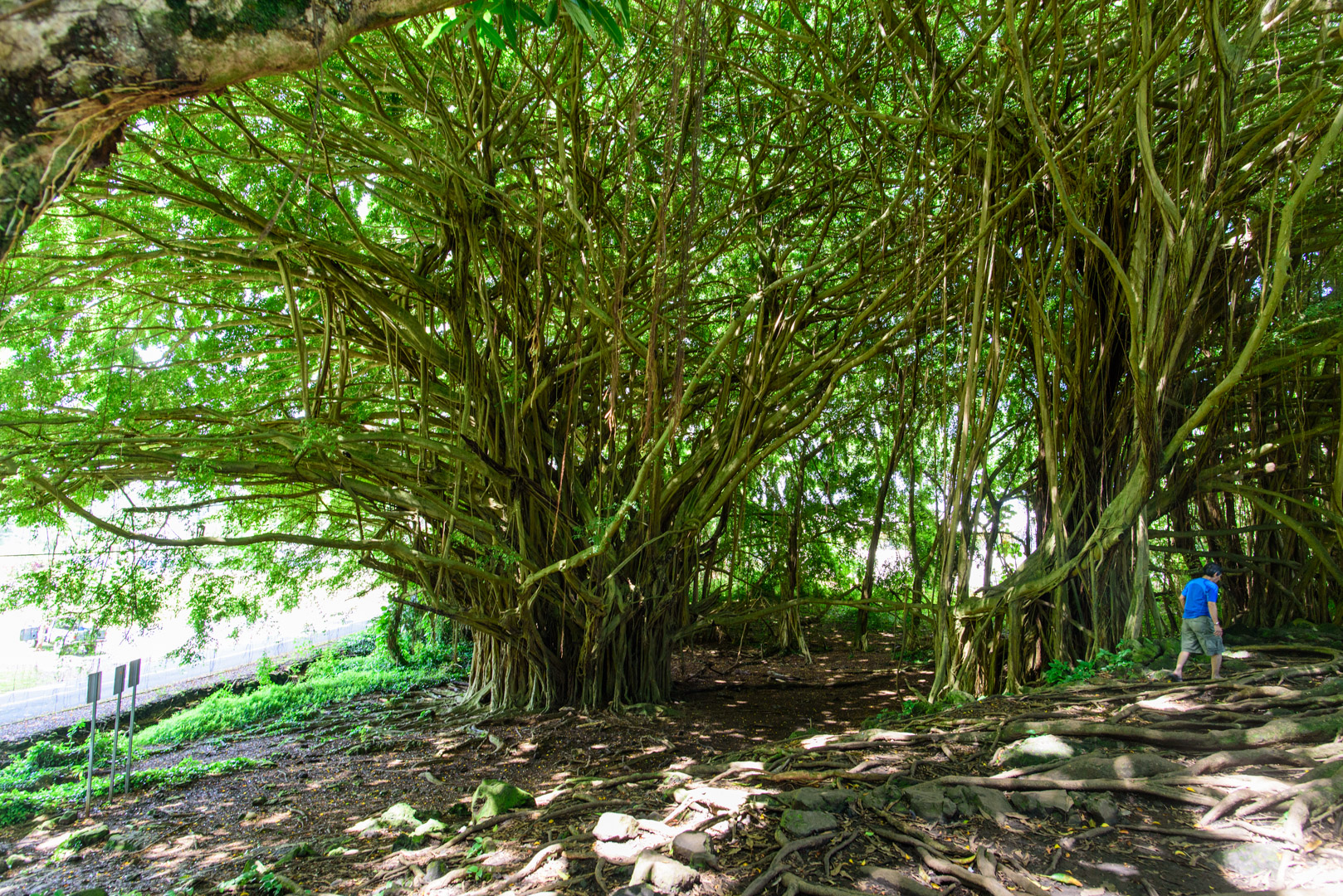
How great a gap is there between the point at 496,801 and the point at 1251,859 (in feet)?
7.72

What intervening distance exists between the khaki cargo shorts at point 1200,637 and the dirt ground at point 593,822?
0.69 meters

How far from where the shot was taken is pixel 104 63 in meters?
1.21

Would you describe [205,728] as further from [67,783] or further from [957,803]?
[957,803]

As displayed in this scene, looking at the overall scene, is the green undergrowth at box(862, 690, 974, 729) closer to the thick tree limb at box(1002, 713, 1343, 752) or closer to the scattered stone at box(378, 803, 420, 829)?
the thick tree limb at box(1002, 713, 1343, 752)

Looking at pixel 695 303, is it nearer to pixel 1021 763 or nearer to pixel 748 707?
pixel 748 707

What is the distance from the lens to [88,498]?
4227 millimetres

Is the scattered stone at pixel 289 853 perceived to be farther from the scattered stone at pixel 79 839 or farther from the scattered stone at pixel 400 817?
the scattered stone at pixel 79 839

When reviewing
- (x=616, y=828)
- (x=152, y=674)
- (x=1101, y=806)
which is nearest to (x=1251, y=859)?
(x=1101, y=806)

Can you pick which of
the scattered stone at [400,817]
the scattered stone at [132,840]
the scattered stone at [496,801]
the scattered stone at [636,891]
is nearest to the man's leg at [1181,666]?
the scattered stone at [636,891]

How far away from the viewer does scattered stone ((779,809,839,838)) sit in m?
2.00

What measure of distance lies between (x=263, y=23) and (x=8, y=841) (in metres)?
4.10

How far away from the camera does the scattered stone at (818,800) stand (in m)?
2.14

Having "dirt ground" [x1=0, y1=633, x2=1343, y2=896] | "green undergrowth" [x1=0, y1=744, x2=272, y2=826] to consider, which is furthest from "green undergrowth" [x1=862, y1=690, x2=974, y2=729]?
"green undergrowth" [x1=0, y1=744, x2=272, y2=826]

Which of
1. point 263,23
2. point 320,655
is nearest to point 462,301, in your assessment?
point 263,23
